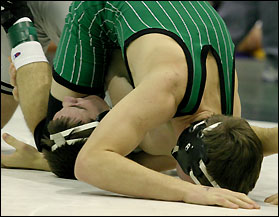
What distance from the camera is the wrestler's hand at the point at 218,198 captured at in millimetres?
1840

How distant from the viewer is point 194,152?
1.99m

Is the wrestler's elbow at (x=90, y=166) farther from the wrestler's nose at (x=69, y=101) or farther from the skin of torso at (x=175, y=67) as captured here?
the wrestler's nose at (x=69, y=101)

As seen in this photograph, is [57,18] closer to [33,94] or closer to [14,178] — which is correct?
[33,94]

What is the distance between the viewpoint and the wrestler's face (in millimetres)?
2326

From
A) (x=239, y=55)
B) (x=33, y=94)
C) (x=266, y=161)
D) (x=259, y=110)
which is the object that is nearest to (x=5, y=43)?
(x=33, y=94)

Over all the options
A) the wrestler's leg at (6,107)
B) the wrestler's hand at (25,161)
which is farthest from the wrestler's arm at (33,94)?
the wrestler's leg at (6,107)

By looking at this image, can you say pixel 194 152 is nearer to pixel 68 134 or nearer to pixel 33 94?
pixel 68 134

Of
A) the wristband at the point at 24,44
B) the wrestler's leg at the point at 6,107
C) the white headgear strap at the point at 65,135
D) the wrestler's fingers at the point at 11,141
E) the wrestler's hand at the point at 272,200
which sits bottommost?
the wrestler's leg at the point at 6,107

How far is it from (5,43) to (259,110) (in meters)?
2.65

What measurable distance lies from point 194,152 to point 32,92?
0.85 meters

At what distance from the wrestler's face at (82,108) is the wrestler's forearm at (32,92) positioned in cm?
20

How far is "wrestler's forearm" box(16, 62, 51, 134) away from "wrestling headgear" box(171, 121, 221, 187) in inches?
28.5

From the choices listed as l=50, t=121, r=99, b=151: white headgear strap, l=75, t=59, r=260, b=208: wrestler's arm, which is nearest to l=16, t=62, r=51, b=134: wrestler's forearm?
l=50, t=121, r=99, b=151: white headgear strap

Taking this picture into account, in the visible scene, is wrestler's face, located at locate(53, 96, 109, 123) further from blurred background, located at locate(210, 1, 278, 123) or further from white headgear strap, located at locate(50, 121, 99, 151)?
blurred background, located at locate(210, 1, 278, 123)
